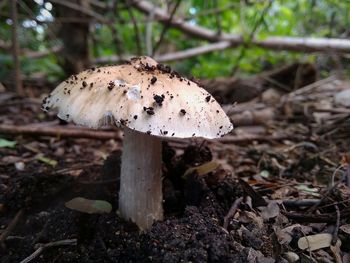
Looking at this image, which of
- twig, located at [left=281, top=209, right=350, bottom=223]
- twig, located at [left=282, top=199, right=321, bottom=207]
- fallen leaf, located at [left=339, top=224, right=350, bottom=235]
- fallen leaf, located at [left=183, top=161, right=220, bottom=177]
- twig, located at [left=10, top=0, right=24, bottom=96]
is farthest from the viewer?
twig, located at [left=10, top=0, right=24, bottom=96]

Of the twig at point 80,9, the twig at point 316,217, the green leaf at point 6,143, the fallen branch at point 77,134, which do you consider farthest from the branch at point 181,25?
the twig at point 316,217

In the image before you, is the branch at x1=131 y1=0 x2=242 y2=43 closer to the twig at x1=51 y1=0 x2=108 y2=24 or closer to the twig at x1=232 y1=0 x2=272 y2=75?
the twig at x1=232 y1=0 x2=272 y2=75

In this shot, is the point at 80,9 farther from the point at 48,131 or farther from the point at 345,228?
the point at 345,228

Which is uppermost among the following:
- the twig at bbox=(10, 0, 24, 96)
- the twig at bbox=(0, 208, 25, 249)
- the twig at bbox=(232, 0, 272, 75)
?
the twig at bbox=(232, 0, 272, 75)

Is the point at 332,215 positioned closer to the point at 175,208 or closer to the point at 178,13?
the point at 175,208

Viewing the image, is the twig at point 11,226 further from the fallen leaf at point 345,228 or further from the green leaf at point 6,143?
the fallen leaf at point 345,228

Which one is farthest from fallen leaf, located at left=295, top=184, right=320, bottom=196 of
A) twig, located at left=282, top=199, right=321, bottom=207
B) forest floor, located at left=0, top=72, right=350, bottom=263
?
twig, located at left=282, top=199, right=321, bottom=207
